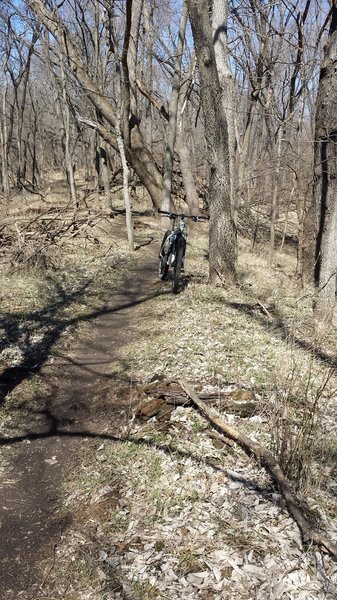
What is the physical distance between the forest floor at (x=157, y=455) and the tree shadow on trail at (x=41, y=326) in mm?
35

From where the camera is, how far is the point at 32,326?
804 cm

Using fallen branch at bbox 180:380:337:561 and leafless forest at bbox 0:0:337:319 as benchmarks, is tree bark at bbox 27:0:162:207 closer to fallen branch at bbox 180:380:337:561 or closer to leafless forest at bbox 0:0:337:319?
leafless forest at bbox 0:0:337:319

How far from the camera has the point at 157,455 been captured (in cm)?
452

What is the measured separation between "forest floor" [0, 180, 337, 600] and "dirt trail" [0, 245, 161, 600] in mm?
16

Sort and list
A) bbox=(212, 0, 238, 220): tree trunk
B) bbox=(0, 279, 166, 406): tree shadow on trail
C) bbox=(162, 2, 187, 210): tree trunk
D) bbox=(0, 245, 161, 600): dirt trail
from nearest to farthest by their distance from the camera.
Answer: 1. bbox=(0, 245, 161, 600): dirt trail
2. bbox=(0, 279, 166, 406): tree shadow on trail
3. bbox=(212, 0, 238, 220): tree trunk
4. bbox=(162, 2, 187, 210): tree trunk

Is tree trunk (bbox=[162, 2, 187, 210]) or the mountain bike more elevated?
tree trunk (bbox=[162, 2, 187, 210])

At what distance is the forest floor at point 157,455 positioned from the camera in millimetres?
3289

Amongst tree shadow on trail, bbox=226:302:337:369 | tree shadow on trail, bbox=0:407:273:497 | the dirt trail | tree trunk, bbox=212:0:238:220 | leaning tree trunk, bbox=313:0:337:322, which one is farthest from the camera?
tree trunk, bbox=212:0:238:220

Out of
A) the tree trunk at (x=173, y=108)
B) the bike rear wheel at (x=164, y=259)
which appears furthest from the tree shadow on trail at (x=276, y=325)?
the tree trunk at (x=173, y=108)

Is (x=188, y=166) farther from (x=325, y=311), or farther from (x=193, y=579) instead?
(x=193, y=579)

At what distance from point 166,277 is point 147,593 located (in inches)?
324

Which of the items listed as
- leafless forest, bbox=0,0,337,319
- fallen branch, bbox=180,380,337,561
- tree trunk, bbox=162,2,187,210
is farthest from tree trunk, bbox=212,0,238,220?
fallen branch, bbox=180,380,337,561

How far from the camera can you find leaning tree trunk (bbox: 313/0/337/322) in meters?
8.34

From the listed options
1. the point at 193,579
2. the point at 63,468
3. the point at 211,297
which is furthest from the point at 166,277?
the point at 193,579
